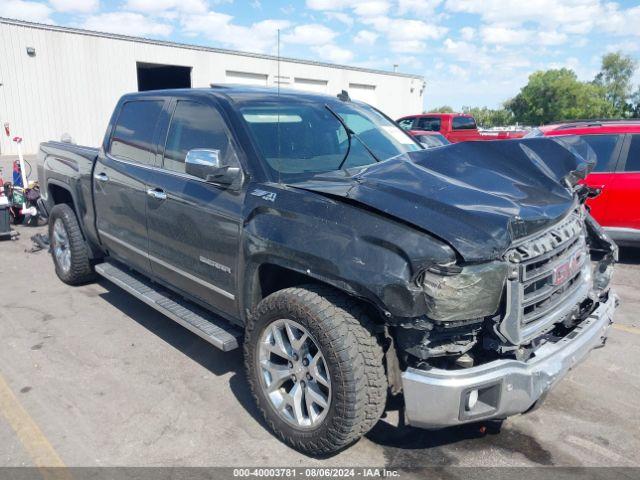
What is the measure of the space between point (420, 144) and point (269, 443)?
2684 mm

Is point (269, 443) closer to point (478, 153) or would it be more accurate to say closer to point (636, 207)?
point (478, 153)

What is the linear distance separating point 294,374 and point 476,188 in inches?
57.3

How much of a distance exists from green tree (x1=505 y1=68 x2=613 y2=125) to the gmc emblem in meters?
69.0

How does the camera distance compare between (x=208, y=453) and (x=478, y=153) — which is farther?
(x=478, y=153)

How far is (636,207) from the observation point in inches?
260

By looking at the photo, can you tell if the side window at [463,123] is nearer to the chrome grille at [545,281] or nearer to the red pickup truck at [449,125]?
the red pickup truck at [449,125]

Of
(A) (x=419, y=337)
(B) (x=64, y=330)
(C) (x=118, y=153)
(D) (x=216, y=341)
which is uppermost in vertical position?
(C) (x=118, y=153)

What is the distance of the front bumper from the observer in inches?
98.3

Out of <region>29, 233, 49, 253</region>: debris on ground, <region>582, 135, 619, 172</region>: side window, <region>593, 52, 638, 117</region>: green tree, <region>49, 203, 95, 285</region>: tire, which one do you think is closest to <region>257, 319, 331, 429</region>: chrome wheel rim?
<region>49, 203, 95, 285</region>: tire

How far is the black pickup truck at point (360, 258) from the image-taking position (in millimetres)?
2520

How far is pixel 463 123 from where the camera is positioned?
18.2 metres

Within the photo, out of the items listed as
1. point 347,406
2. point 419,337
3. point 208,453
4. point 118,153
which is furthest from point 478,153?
point 118,153

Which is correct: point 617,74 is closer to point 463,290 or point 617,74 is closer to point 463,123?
point 463,123

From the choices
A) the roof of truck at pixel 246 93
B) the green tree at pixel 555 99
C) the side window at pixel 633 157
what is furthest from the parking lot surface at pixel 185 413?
the green tree at pixel 555 99
